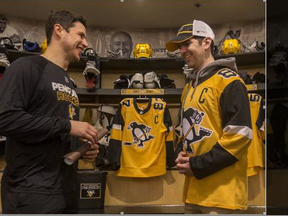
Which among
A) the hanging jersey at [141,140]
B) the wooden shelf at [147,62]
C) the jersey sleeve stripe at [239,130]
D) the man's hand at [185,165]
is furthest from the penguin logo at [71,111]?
the wooden shelf at [147,62]

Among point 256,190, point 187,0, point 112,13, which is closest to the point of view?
point 256,190

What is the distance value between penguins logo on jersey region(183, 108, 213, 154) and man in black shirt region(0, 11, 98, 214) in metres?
0.44

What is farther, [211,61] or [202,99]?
[211,61]

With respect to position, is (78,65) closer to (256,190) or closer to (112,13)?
(112,13)

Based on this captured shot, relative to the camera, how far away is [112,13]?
3334mm

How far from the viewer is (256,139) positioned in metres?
2.83

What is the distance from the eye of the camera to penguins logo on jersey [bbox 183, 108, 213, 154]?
4.03ft

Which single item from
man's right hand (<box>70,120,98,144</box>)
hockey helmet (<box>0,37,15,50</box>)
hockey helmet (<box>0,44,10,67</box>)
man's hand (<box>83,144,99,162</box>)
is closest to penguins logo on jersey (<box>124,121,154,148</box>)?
hockey helmet (<box>0,44,10,67</box>)

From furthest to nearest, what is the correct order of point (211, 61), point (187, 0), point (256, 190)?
1. point (187, 0)
2. point (256, 190)
3. point (211, 61)

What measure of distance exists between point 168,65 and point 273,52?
6.60 ft

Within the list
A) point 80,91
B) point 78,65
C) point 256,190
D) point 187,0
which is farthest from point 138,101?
point 256,190

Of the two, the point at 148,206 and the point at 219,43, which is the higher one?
the point at 219,43

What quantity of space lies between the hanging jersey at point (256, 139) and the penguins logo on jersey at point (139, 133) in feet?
3.21

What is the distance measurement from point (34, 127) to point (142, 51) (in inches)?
97.9
